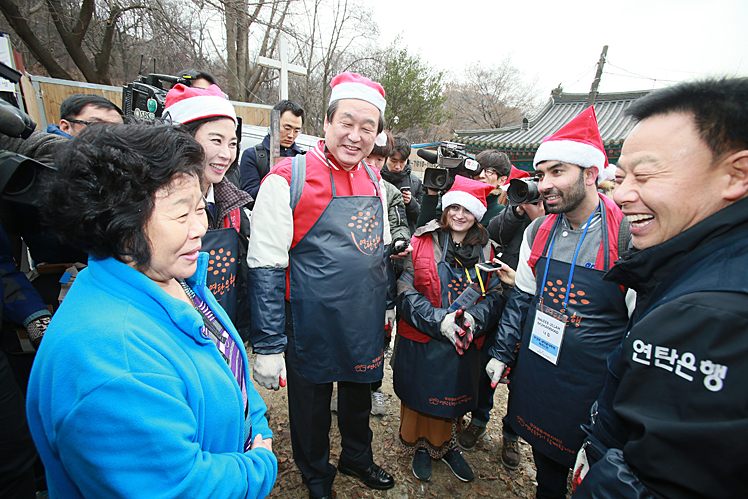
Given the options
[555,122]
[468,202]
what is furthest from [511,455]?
[555,122]

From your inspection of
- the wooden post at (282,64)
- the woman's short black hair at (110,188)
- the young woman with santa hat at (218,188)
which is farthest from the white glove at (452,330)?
the wooden post at (282,64)

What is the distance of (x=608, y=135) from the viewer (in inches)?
471

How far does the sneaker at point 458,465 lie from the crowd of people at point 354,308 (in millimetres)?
14

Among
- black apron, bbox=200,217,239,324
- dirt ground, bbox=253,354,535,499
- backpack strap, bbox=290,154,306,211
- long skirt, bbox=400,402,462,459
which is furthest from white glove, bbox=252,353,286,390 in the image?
long skirt, bbox=400,402,462,459

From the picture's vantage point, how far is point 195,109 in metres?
1.78

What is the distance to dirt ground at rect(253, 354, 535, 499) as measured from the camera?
2.40m

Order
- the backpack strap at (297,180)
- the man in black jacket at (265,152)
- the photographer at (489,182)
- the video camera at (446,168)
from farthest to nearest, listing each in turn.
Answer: the man in black jacket at (265,152) < the photographer at (489,182) < the video camera at (446,168) < the backpack strap at (297,180)

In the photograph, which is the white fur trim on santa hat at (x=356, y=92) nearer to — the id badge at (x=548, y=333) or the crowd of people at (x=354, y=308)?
the crowd of people at (x=354, y=308)

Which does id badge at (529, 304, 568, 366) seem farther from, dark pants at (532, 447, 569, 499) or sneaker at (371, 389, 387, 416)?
sneaker at (371, 389, 387, 416)

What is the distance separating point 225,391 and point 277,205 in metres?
1.07

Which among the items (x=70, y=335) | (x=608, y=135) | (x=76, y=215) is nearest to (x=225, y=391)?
(x=70, y=335)

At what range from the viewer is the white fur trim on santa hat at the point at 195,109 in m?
1.76

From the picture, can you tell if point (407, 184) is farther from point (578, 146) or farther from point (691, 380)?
point (691, 380)

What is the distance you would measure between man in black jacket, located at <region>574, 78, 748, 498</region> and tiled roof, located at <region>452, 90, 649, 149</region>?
1176 centimetres
